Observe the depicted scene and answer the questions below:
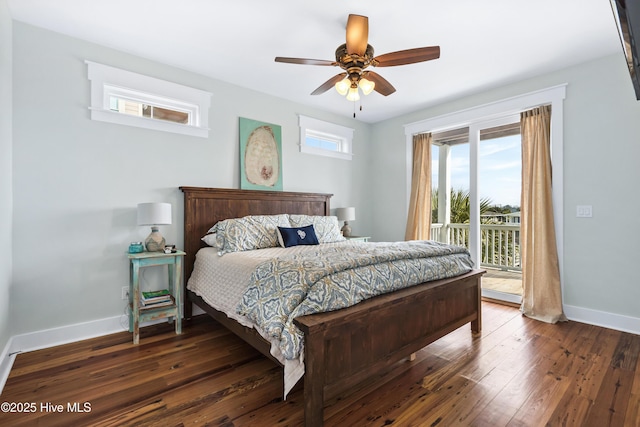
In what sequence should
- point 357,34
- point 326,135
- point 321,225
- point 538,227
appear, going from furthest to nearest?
point 326,135 < point 321,225 < point 538,227 < point 357,34

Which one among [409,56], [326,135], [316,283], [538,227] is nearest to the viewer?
[316,283]

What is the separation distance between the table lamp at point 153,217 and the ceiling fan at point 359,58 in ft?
5.37

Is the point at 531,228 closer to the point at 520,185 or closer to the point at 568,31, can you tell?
the point at 520,185

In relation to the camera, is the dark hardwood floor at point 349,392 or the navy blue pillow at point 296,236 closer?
the dark hardwood floor at point 349,392

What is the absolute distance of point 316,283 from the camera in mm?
1724

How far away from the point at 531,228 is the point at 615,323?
44.2 inches

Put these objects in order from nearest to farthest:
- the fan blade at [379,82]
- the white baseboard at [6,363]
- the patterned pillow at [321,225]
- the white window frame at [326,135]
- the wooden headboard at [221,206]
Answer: the white baseboard at [6,363] < the fan blade at [379,82] < the wooden headboard at [221,206] < the patterned pillow at [321,225] < the white window frame at [326,135]

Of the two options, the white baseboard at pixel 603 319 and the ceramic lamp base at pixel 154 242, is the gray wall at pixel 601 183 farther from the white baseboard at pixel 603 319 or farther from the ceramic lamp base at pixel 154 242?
the ceramic lamp base at pixel 154 242

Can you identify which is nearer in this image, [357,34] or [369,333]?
[369,333]

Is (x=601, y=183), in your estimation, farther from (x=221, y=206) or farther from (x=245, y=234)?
(x=221, y=206)

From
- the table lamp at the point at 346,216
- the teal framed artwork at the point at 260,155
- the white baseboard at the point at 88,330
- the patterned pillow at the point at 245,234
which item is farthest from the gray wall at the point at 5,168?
the table lamp at the point at 346,216

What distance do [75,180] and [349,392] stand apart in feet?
9.37

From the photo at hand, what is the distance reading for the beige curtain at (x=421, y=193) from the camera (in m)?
4.43

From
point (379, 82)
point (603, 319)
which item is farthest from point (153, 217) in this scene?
point (603, 319)
